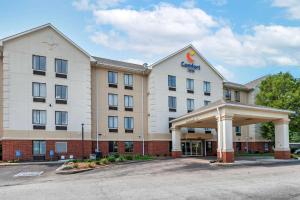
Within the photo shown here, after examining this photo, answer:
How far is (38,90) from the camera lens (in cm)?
3216

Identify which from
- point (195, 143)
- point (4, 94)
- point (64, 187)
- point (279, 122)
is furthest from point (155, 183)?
point (195, 143)

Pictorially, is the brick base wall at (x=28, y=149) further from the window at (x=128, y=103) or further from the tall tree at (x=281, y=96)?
the tall tree at (x=281, y=96)

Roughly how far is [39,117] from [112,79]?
9.29 metres

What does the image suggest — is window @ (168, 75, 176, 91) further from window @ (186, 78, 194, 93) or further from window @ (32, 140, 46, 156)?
window @ (32, 140, 46, 156)

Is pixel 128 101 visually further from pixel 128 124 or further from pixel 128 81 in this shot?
pixel 128 124

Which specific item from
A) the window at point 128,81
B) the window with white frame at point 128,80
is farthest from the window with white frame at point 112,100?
the window with white frame at point 128,80

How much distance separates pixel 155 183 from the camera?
15250 millimetres

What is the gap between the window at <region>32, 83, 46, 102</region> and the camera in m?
31.9

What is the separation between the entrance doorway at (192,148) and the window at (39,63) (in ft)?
62.5

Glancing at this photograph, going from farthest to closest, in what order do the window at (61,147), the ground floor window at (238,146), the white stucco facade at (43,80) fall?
the ground floor window at (238,146), the window at (61,147), the white stucco facade at (43,80)

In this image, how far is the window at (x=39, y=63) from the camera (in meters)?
32.0

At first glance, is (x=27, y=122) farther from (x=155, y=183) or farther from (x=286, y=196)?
(x=286, y=196)

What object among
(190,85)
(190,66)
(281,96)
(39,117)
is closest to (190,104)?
(190,85)

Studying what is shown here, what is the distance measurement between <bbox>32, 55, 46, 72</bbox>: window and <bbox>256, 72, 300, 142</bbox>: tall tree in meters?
28.7
